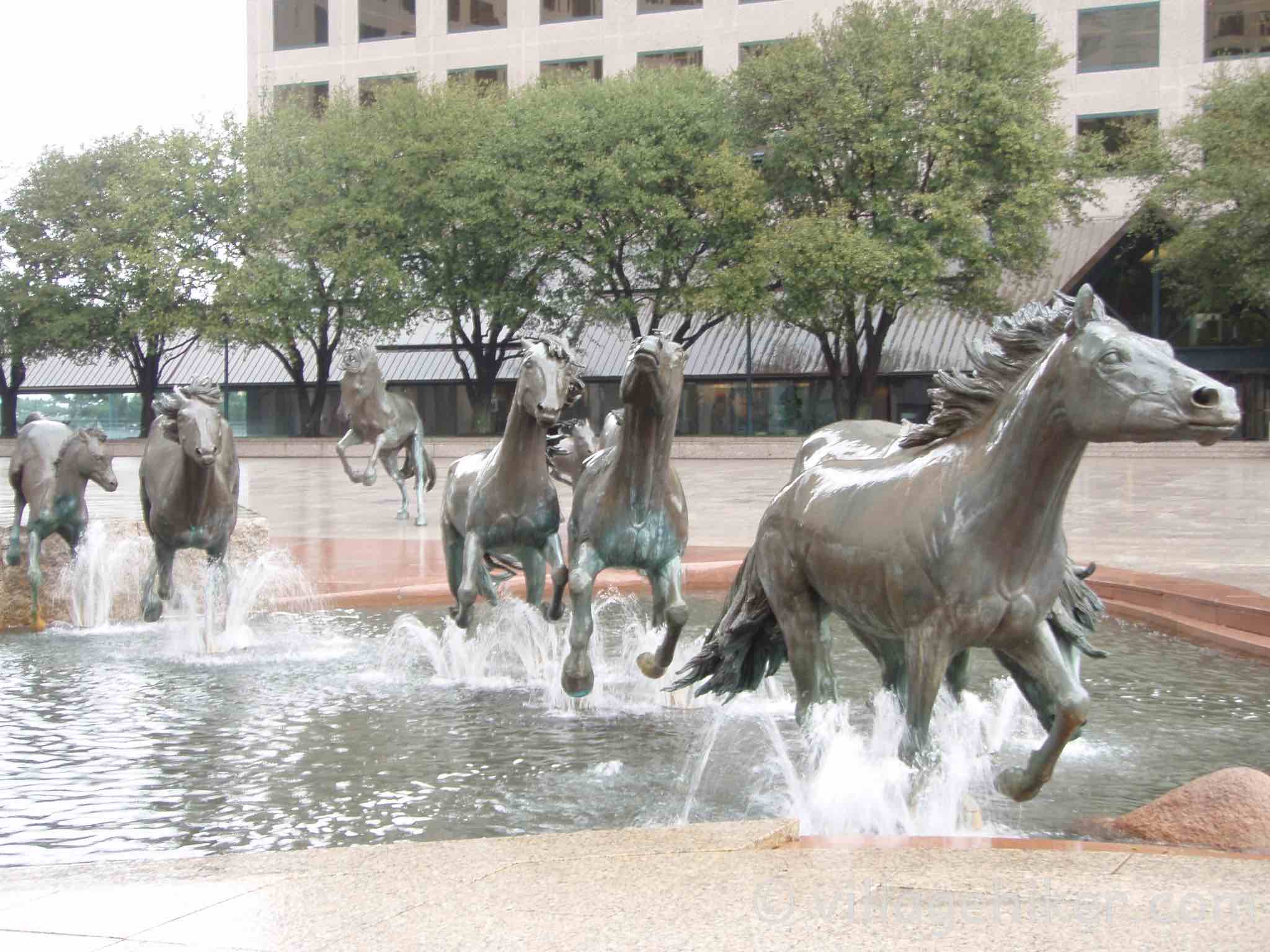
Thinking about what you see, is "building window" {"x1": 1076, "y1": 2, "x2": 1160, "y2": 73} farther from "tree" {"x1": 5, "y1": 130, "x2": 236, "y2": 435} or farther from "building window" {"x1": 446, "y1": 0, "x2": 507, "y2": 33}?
"tree" {"x1": 5, "y1": 130, "x2": 236, "y2": 435}

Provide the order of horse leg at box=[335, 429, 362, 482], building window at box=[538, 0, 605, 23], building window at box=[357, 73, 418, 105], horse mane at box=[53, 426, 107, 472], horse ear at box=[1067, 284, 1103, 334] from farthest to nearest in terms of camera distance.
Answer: building window at box=[538, 0, 605, 23] → building window at box=[357, 73, 418, 105] → horse leg at box=[335, 429, 362, 482] → horse mane at box=[53, 426, 107, 472] → horse ear at box=[1067, 284, 1103, 334]

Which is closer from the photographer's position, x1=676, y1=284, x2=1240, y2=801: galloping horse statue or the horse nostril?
the horse nostril

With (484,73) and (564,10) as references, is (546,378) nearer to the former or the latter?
(564,10)

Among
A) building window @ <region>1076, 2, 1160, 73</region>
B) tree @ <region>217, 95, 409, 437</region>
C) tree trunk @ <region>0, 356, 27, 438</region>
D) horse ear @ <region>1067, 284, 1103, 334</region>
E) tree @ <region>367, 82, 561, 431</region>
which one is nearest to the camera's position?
horse ear @ <region>1067, 284, 1103, 334</region>

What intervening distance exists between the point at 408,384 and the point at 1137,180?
25639 millimetres

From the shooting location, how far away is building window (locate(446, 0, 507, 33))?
52594 millimetres

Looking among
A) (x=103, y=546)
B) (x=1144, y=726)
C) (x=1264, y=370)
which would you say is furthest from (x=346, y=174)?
(x=1144, y=726)

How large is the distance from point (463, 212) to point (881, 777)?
122ft

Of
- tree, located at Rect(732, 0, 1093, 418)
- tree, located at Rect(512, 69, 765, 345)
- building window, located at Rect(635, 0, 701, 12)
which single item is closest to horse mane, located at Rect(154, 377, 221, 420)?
tree, located at Rect(732, 0, 1093, 418)

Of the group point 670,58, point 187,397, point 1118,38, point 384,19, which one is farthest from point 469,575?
point 384,19

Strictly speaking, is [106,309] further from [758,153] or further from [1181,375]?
[1181,375]

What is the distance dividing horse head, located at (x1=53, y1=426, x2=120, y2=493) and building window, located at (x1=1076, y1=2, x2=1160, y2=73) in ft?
128

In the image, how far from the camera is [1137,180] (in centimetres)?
4166

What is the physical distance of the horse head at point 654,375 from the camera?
711 cm
